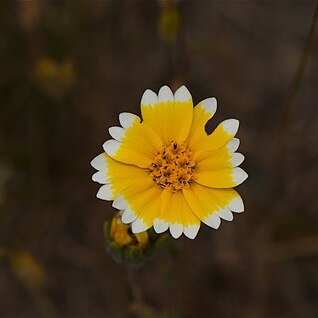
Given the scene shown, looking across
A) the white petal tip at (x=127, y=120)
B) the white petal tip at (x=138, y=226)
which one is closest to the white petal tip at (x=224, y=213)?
the white petal tip at (x=138, y=226)

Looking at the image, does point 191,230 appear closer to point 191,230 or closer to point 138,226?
point 191,230

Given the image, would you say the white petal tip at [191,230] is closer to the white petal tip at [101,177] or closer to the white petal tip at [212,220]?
the white petal tip at [212,220]

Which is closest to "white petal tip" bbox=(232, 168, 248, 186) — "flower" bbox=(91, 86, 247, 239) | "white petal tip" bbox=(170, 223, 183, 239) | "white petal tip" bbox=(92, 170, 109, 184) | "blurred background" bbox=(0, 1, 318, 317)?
"flower" bbox=(91, 86, 247, 239)

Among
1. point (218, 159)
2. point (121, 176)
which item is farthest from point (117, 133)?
point (218, 159)
